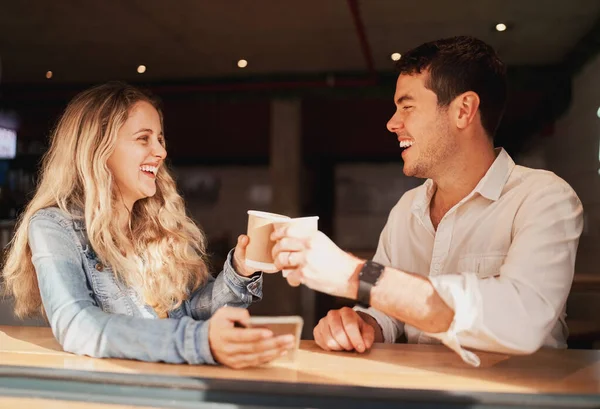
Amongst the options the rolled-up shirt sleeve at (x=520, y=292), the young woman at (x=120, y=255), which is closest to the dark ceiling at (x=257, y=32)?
the young woman at (x=120, y=255)

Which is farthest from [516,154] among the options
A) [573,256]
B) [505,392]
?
[505,392]

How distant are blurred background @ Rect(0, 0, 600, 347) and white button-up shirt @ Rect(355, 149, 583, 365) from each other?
1591 millimetres

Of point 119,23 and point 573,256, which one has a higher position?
point 119,23

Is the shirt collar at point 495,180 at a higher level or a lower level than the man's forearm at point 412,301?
higher

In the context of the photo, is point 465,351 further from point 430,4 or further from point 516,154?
point 516,154

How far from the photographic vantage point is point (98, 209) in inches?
69.8

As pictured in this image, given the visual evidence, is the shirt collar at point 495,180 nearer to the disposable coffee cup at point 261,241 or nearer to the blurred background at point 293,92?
the disposable coffee cup at point 261,241

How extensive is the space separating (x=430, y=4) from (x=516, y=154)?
328 centimetres

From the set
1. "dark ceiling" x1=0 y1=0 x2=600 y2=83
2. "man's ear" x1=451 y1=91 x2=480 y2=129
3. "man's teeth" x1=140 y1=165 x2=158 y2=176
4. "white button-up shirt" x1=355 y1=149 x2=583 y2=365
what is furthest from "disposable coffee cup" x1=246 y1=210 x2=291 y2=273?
"dark ceiling" x1=0 y1=0 x2=600 y2=83

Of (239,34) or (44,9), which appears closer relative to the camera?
(44,9)

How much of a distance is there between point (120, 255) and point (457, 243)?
1021 mm

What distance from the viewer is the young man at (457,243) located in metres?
1.30

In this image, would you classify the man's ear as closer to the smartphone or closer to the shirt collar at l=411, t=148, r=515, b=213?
the shirt collar at l=411, t=148, r=515, b=213

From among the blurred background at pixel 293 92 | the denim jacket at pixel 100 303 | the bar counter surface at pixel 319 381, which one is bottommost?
the bar counter surface at pixel 319 381
